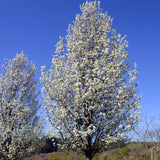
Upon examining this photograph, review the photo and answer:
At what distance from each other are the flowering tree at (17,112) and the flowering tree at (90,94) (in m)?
4.90

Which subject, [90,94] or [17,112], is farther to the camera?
[17,112]

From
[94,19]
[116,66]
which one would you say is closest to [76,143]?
[116,66]

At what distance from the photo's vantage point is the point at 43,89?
33.0 ft

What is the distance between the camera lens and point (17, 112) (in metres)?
13.7

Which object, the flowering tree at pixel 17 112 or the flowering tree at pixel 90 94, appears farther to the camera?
the flowering tree at pixel 17 112

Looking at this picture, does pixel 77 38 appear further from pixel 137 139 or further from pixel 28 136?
pixel 137 139

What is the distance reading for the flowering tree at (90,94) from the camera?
28.7 feet

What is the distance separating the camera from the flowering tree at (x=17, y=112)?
13219 millimetres

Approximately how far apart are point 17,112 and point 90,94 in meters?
7.26

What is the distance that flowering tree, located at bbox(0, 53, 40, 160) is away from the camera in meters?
13.2

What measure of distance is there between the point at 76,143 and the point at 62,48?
16.8ft

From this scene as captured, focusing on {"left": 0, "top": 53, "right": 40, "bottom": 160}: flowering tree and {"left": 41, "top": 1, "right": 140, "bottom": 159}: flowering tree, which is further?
{"left": 0, "top": 53, "right": 40, "bottom": 160}: flowering tree

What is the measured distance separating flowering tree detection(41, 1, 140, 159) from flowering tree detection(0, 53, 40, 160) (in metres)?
4.90

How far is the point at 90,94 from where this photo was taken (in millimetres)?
8570
